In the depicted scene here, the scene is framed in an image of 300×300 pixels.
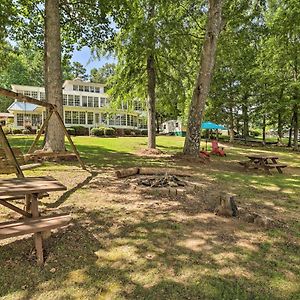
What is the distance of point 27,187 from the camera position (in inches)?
131

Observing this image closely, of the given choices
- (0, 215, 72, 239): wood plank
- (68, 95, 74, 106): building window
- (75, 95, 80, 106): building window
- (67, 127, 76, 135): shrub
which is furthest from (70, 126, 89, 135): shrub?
(0, 215, 72, 239): wood plank

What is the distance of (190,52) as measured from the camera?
15336 mm

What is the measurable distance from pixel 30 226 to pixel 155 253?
4.94ft

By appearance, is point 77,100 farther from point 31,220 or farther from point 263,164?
point 31,220

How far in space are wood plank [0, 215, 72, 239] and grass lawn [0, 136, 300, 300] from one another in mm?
417

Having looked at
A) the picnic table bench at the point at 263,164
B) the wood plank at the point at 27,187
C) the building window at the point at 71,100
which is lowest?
the picnic table bench at the point at 263,164

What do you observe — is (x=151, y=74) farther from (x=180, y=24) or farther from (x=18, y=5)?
(x=18, y=5)

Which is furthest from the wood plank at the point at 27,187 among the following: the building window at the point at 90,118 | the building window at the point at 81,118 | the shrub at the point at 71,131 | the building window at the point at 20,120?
the building window at the point at 90,118

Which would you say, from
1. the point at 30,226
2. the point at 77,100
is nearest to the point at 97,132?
the point at 77,100

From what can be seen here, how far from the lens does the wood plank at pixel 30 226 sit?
112 inches

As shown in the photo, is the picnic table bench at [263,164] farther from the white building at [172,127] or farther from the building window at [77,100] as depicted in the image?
the white building at [172,127]

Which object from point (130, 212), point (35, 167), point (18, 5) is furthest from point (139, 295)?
point (18, 5)

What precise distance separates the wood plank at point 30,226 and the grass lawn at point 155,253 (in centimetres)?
42

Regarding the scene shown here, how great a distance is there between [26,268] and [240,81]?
28.3m
